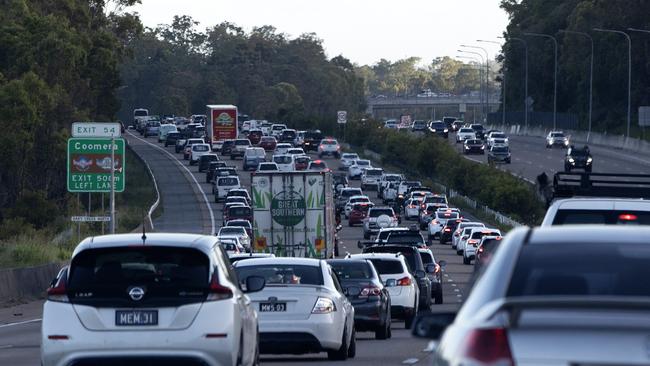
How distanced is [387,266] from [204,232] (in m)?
42.0

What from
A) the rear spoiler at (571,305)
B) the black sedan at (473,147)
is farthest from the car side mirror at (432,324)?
the black sedan at (473,147)

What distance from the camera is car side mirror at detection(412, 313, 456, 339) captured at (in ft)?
26.0

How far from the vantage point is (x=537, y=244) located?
297 inches

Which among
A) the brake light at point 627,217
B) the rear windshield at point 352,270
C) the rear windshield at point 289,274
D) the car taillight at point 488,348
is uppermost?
the car taillight at point 488,348

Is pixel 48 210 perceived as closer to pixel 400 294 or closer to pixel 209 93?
pixel 400 294

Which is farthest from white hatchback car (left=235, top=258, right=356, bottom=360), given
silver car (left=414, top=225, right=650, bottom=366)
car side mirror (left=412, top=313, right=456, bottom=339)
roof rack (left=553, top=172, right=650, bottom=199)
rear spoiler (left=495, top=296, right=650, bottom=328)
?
rear spoiler (left=495, top=296, right=650, bottom=328)

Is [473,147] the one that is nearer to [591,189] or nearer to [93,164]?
[93,164]

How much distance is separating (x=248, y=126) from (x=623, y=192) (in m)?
124

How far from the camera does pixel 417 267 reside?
32562mm

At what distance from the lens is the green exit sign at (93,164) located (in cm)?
4509

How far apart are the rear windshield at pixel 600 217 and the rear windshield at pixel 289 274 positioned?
4493 mm

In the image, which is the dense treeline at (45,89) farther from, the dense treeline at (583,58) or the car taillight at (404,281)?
the dense treeline at (583,58)

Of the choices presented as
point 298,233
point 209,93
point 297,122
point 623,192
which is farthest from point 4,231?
point 209,93

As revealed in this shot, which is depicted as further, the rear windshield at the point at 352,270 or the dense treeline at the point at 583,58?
the dense treeline at the point at 583,58
